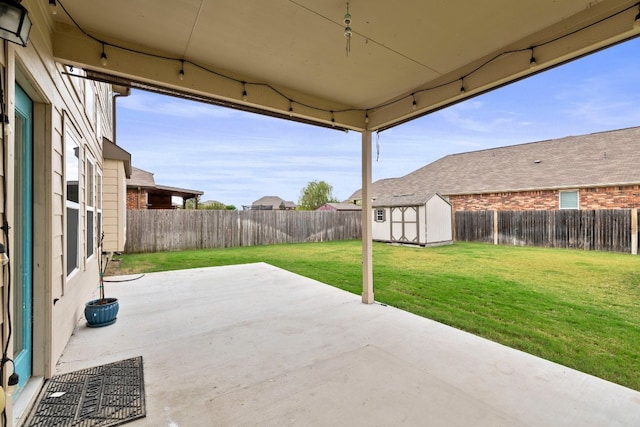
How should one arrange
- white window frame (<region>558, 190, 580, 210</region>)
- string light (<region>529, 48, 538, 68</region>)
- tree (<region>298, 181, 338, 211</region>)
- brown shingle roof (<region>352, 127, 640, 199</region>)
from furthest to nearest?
tree (<region>298, 181, 338, 211</region>), white window frame (<region>558, 190, 580, 210</region>), brown shingle roof (<region>352, 127, 640, 199</region>), string light (<region>529, 48, 538, 68</region>)

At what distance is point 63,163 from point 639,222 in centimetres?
1377

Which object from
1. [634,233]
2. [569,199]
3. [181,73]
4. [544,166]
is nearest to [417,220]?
[569,199]

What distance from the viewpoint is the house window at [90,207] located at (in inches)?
159

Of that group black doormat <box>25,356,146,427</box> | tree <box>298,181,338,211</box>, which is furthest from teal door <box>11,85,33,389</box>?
tree <box>298,181,338,211</box>

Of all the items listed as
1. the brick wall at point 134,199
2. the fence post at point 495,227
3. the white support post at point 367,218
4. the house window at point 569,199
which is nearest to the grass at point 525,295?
the white support post at point 367,218

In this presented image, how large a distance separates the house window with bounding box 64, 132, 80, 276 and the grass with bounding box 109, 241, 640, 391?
3677 millimetres

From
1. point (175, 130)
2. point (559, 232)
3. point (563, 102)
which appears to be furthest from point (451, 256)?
point (175, 130)

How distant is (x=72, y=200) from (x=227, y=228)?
30.3ft

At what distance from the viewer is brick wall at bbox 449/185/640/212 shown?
10898 mm

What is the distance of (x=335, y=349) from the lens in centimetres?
271

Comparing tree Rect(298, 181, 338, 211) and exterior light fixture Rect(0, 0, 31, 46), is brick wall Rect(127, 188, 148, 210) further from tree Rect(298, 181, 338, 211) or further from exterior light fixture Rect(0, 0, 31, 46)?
tree Rect(298, 181, 338, 211)

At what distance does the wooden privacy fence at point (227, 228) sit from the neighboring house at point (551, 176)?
6.12 m

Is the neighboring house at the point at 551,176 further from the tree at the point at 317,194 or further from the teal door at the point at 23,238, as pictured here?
the tree at the point at 317,194

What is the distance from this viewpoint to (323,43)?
7.98ft
